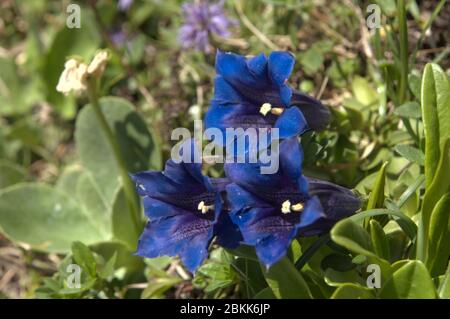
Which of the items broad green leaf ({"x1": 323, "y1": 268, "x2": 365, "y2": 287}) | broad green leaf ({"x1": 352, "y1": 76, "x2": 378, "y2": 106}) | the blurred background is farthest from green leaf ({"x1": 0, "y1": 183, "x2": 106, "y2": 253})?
broad green leaf ({"x1": 323, "y1": 268, "x2": 365, "y2": 287})

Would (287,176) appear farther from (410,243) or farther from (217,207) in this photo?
(410,243)

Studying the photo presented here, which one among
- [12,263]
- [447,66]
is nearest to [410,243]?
[447,66]

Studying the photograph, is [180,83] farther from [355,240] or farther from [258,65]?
[355,240]

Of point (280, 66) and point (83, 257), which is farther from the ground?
point (280, 66)

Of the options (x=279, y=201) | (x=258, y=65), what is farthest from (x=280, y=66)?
(x=279, y=201)

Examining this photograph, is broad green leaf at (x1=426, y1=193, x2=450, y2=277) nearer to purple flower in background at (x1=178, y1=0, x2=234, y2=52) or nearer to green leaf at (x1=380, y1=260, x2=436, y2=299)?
green leaf at (x1=380, y1=260, x2=436, y2=299)

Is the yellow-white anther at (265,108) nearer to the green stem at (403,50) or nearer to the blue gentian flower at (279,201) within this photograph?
the blue gentian flower at (279,201)
